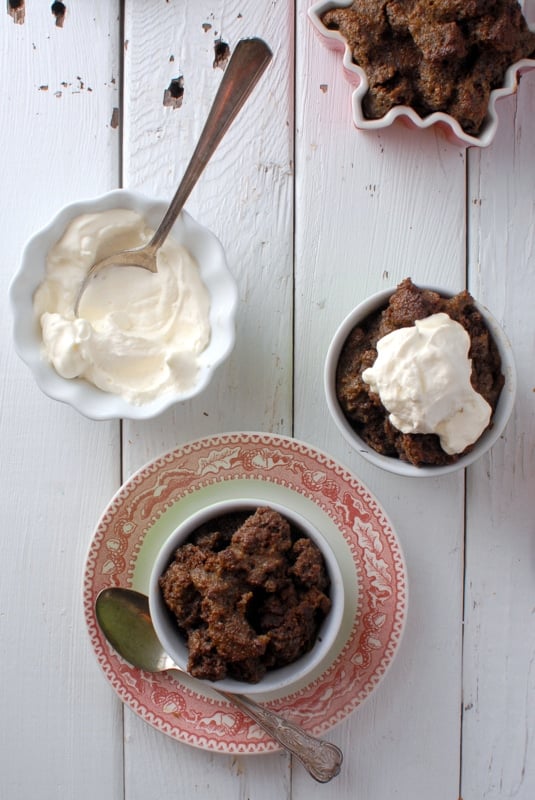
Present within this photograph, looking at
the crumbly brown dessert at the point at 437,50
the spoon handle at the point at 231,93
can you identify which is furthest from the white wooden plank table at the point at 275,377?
the spoon handle at the point at 231,93

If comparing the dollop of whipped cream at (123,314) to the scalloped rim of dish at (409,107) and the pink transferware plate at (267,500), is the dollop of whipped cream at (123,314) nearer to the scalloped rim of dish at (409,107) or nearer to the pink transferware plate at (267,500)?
the pink transferware plate at (267,500)

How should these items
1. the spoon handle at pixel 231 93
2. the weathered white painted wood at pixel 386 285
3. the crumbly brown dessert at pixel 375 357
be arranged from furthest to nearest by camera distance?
the weathered white painted wood at pixel 386 285
the crumbly brown dessert at pixel 375 357
the spoon handle at pixel 231 93

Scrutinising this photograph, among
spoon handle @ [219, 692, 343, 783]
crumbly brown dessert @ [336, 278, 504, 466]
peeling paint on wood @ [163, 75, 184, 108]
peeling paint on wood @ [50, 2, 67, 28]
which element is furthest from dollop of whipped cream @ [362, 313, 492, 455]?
peeling paint on wood @ [50, 2, 67, 28]

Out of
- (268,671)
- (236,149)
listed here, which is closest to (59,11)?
(236,149)

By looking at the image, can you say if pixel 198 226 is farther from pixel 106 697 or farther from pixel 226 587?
pixel 106 697

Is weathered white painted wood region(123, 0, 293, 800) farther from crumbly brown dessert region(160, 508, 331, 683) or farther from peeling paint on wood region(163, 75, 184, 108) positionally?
crumbly brown dessert region(160, 508, 331, 683)

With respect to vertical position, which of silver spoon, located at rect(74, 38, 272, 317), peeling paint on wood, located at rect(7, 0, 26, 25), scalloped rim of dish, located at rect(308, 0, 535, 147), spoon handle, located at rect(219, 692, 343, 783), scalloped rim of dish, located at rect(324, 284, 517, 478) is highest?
peeling paint on wood, located at rect(7, 0, 26, 25)
